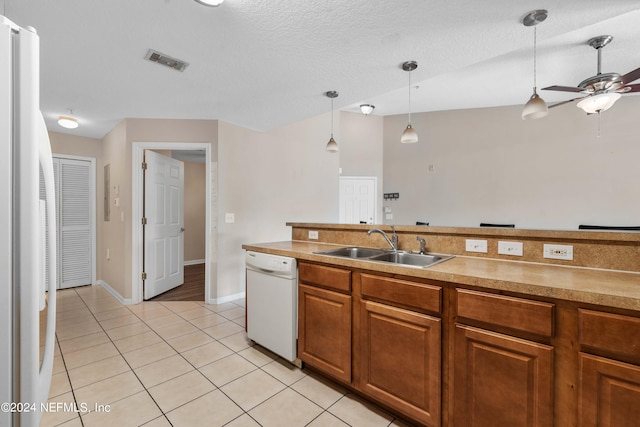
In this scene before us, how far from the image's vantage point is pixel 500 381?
1.24 m

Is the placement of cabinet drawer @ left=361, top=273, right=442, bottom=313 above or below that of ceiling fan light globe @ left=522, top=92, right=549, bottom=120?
below

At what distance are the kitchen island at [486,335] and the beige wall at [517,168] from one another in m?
3.78

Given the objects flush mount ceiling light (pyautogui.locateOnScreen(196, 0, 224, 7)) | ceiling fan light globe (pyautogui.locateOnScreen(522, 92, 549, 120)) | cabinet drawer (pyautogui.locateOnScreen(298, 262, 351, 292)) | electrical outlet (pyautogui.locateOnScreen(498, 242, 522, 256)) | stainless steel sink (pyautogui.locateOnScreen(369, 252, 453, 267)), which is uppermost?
flush mount ceiling light (pyautogui.locateOnScreen(196, 0, 224, 7))

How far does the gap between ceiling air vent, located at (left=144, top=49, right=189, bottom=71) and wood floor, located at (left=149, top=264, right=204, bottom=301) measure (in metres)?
2.90

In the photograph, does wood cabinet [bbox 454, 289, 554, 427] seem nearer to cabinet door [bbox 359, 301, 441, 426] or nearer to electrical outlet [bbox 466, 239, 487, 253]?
cabinet door [bbox 359, 301, 441, 426]

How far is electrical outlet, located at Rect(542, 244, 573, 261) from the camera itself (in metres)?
1.53

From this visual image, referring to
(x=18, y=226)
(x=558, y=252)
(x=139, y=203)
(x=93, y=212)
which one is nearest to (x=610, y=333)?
(x=558, y=252)

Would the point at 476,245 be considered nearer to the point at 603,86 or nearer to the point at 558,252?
Answer: the point at 558,252

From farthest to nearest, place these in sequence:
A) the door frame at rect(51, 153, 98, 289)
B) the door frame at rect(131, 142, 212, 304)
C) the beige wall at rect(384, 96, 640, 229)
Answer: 1. the door frame at rect(51, 153, 98, 289)
2. the beige wall at rect(384, 96, 640, 229)
3. the door frame at rect(131, 142, 212, 304)

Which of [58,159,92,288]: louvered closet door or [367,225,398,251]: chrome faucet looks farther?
[58,159,92,288]: louvered closet door

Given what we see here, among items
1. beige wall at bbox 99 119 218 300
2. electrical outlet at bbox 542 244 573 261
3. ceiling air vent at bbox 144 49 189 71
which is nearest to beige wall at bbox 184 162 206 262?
beige wall at bbox 99 119 218 300

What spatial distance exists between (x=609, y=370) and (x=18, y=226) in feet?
6.29

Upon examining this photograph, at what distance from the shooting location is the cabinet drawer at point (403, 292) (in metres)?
1.42

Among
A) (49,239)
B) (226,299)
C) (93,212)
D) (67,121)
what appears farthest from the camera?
(93,212)
